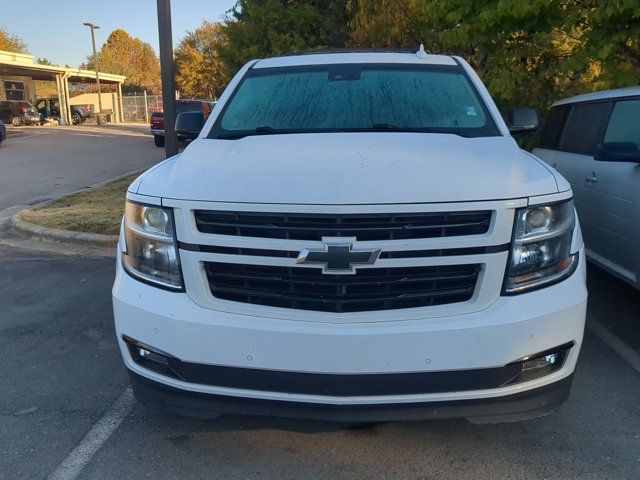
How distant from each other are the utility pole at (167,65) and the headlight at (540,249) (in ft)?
18.9

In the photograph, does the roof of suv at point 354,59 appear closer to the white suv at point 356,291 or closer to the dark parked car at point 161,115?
the white suv at point 356,291

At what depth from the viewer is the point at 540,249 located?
267 centimetres

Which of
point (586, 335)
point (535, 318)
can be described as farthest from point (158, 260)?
point (586, 335)

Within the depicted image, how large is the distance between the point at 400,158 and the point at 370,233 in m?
0.53

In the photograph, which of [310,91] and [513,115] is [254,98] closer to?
[310,91]

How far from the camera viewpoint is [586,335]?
4.65 metres

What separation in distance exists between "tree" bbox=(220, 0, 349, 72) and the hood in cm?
1069

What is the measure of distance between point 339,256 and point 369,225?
0.60 ft

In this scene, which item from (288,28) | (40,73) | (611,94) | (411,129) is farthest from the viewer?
(40,73)

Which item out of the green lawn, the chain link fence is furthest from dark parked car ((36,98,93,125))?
the green lawn

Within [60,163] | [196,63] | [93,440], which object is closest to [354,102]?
[93,440]

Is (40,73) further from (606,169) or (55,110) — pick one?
(606,169)

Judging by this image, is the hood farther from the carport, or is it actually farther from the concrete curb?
the carport

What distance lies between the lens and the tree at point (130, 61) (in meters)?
74.6
